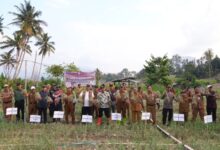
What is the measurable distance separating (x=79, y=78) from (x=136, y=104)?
9.68 m

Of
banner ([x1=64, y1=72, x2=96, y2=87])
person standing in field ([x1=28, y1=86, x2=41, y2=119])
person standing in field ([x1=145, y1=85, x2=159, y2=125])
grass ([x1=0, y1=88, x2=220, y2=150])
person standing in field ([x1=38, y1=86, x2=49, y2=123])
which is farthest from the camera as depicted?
banner ([x1=64, y1=72, x2=96, y2=87])

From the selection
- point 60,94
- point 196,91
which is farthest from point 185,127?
point 60,94

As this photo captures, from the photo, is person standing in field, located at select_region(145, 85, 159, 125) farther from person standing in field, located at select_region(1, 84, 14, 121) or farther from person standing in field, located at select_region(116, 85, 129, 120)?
person standing in field, located at select_region(1, 84, 14, 121)

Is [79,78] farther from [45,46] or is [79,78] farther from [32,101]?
[45,46]

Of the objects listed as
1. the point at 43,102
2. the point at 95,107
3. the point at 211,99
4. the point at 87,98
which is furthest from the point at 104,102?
the point at 211,99

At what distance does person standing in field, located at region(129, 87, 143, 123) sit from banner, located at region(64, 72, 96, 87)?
29.9ft

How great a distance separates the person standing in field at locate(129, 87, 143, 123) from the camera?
1582 cm

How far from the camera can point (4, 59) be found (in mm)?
68438

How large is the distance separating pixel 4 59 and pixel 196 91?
57339mm

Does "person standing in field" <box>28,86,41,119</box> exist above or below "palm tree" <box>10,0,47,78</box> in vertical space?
below

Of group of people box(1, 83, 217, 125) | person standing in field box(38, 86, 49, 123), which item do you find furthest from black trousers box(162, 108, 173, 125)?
person standing in field box(38, 86, 49, 123)

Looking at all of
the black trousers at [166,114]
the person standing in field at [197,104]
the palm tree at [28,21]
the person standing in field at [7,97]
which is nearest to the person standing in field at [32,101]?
the person standing in field at [7,97]

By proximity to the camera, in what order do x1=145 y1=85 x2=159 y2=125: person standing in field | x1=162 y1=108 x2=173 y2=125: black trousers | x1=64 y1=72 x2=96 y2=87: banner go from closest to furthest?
1. x1=145 y1=85 x2=159 y2=125: person standing in field
2. x1=162 y1=108 x2=173 y2=125: black trousers
3. x1=64 y1=72 x2=96 y2=87: banner

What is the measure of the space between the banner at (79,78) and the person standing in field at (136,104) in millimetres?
9101
